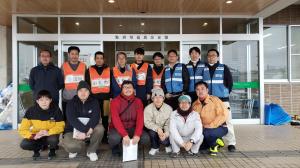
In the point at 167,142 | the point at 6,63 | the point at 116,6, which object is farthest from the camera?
the point at 6,63

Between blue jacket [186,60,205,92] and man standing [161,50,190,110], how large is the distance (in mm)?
144

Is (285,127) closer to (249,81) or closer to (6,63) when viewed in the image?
(249,81)

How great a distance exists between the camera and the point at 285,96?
8.16m

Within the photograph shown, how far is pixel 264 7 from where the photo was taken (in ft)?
21.8

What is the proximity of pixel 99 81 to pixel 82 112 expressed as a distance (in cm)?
79

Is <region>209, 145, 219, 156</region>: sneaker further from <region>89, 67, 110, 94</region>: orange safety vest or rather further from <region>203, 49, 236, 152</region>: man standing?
<region>89, 67, 110, 94</region>: orange safety vest

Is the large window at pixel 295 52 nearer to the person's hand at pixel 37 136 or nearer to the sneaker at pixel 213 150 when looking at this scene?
the sneaker at pixel 213 150

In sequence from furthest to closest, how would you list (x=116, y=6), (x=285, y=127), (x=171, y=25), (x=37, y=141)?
(x=171, y=25) < (x=285, y=127) < (x=116, y=6) < (x=37, y=141)

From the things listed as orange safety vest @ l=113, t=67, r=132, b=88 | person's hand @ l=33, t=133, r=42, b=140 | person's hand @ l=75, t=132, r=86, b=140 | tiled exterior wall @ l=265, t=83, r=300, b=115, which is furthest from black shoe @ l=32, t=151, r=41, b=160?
tiled exterior wall @ l=265, t=83, r=300, b=115

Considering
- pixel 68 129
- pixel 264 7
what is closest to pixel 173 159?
pixel 68 129

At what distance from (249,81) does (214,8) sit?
2.24 m

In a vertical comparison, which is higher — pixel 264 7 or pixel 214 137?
pixel 264 7

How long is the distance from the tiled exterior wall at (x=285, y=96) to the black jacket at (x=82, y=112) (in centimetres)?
567

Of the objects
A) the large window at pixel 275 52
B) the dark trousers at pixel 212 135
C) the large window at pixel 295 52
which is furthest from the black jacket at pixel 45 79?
the large window at pixel 295 52
